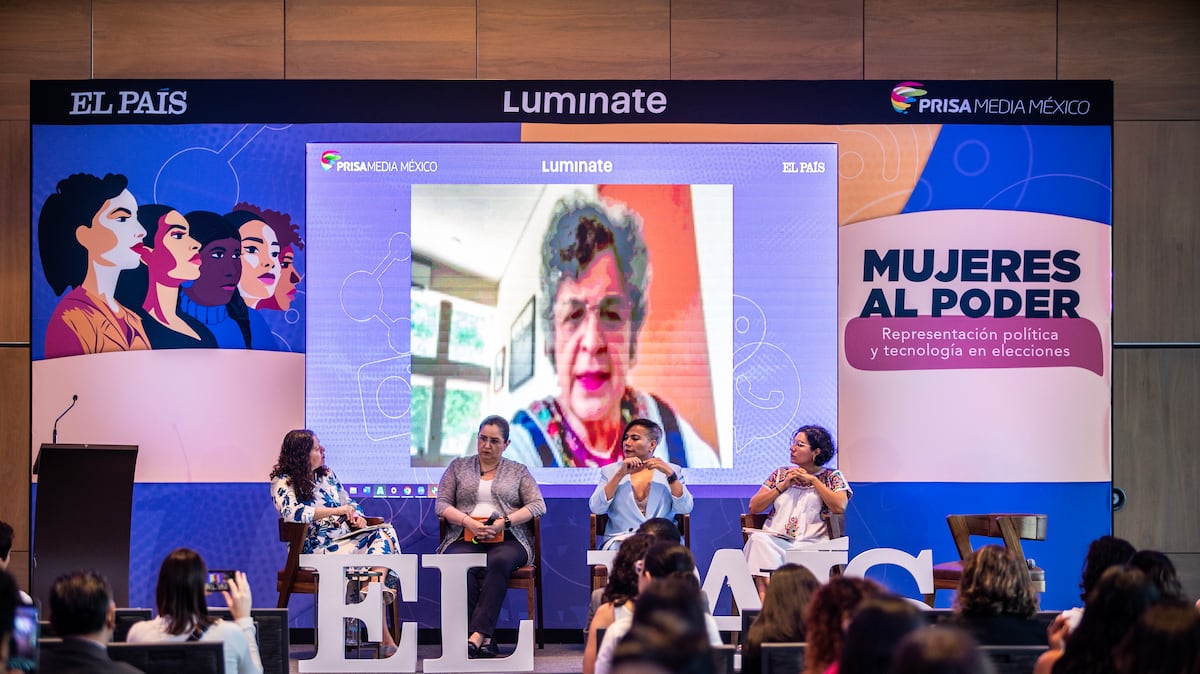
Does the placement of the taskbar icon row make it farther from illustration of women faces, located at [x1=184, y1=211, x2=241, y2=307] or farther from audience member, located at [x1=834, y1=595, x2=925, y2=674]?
audience member, located at [x1=834, y1=595, x2=925, y2=674]

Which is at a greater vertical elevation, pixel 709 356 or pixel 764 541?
pixel 709 356

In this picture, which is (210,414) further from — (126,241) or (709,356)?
(709,356)

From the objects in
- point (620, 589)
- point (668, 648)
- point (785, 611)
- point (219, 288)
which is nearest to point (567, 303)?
point (219, 288)

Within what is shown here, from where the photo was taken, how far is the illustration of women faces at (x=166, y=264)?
7004mm

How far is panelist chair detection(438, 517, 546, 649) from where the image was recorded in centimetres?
636

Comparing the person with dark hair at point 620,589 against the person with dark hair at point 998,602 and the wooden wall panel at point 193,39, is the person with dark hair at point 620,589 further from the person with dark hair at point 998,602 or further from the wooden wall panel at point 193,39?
the wooden wall panel at point 193,39

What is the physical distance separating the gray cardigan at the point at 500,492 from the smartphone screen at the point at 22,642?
365 centimetres

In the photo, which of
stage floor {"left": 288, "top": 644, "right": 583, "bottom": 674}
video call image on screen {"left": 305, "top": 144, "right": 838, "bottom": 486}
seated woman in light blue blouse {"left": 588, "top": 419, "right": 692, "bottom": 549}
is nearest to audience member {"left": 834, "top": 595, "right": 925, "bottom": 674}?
stage floor {"left": 288, "top": 644, "right": 583, "bottom": 674}

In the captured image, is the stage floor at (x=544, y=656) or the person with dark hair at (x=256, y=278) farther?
the person with dark hair at (x=256, y=278)

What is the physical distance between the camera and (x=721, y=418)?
6996mm

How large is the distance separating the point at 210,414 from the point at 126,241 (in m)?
1.07

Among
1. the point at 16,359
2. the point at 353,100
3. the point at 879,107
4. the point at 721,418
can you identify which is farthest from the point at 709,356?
the point at 16,359

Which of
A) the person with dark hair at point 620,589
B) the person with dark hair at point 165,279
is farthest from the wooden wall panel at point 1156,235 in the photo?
the person with dark hair at point 165,279

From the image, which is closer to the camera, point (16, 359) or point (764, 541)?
point (764, 541)
